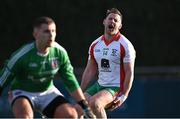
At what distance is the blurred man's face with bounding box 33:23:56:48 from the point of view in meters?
10.4

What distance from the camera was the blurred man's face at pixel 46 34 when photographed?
10352 millimetres

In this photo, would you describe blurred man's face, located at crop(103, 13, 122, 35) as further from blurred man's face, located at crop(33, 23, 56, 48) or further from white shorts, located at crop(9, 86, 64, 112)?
blurred man's face, located at crop(33, 23, 56, 48)

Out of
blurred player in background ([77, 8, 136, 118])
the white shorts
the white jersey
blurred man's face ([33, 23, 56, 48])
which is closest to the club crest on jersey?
blurred man's face ([33, 23, 56, 48])

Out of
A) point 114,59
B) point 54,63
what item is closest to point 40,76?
point 54,63

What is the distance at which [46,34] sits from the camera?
10375 mm

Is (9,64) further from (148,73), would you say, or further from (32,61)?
(148,73)

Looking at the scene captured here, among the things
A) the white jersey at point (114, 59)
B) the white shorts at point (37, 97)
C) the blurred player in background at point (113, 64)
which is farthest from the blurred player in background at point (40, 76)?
the white jersey at point (114, 59)

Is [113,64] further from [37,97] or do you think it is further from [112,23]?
[37,97]

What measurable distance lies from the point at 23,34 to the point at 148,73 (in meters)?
→ 6.61

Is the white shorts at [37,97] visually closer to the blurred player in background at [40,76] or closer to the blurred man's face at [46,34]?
the blurred player in background at [40,76]

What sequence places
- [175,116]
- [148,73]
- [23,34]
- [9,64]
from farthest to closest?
[23,34] < [148,73] < [175,116] < [9,64]

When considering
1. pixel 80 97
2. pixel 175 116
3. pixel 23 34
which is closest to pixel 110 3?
pixel 23 34

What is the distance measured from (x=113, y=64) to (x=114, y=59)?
8 cm

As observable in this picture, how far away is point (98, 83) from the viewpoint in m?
13.0
